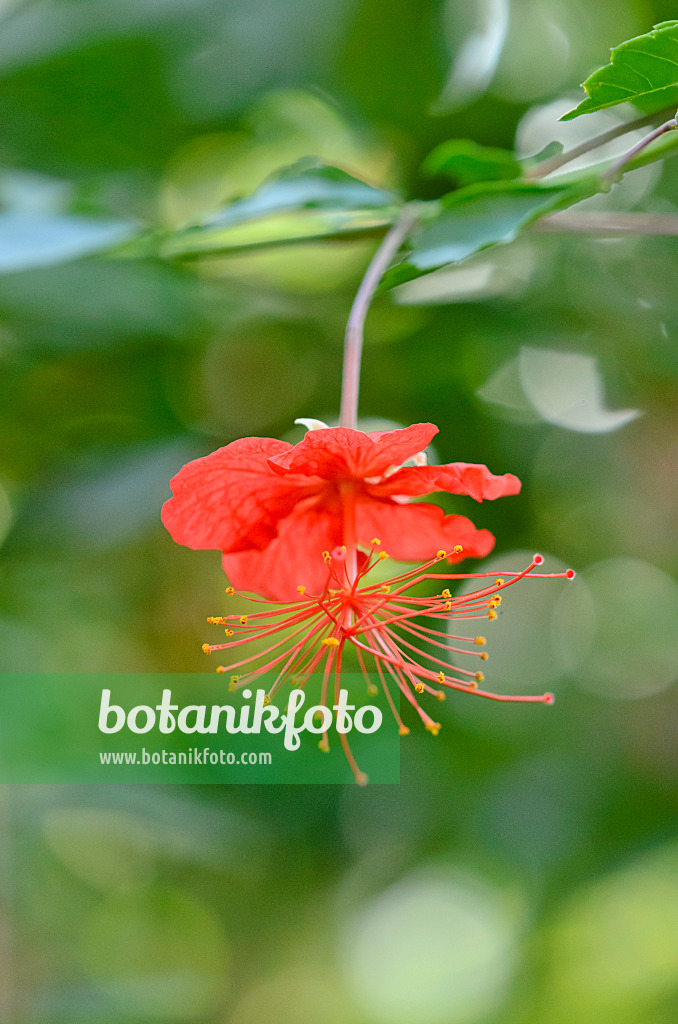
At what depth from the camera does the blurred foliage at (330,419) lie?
3.10 ft

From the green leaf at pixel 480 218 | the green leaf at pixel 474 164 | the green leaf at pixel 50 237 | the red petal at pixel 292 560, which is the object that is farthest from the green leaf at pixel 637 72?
the green leaf at pixel 50 237

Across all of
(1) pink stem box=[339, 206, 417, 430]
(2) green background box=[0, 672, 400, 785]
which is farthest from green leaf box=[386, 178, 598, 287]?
(2) green background box=[0, 672, 400, 785]

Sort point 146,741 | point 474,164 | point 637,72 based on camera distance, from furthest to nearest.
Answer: point 146,741, point 474,164, point 637,72

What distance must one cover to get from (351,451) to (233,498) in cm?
10

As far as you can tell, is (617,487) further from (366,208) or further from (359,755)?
(366,208)

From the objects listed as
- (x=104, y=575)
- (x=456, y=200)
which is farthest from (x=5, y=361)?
(x=456, y=200)

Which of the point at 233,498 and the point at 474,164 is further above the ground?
the point at 474,164

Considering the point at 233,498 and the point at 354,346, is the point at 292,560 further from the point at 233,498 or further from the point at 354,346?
the point at 354,346

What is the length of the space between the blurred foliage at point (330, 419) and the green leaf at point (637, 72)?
28 cm

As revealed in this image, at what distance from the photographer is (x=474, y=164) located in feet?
2.15

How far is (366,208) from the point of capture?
2.20ft

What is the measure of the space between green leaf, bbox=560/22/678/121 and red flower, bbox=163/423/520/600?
8.7 inches

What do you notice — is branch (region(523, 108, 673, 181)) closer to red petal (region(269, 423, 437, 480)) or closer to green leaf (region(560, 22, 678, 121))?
green leaf (region(560, 22, 678, 121))

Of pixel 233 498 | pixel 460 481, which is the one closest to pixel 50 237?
pixel 233 498
